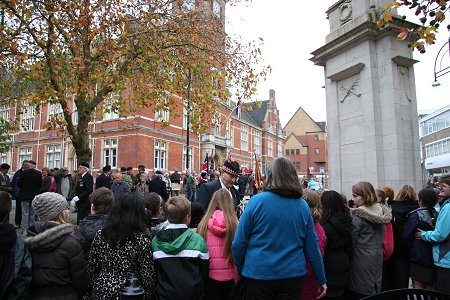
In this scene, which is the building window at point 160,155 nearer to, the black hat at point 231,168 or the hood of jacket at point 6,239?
the black hat at point 231,168

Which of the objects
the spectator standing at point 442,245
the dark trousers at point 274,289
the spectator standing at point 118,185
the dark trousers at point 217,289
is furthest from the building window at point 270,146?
the dark trousers at point 274,289

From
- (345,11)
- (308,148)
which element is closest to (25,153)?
(345,11)

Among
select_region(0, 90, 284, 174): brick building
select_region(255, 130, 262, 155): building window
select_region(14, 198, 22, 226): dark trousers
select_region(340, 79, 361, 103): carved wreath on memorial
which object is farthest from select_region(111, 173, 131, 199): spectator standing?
select_region(255, 130, 262, 155): building window

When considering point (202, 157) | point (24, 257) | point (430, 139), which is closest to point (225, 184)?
point (24, 257)

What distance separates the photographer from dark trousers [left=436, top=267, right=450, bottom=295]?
144 inches

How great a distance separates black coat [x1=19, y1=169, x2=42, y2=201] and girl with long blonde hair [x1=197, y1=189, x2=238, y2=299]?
8.56 metres

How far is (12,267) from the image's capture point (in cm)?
260

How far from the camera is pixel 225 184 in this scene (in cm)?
541

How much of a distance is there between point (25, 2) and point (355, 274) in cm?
958

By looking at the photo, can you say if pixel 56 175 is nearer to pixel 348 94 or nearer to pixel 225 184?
pixel 225 184

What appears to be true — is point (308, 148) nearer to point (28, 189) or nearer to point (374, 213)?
point (28, 189)

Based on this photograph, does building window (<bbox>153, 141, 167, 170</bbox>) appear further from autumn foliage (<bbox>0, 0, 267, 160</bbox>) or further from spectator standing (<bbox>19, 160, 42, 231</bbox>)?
spectator standing (<bbox>19, 160, 42, 231</bbox>)

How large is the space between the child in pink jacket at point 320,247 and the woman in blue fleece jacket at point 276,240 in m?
0.51

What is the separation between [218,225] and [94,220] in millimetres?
1445
